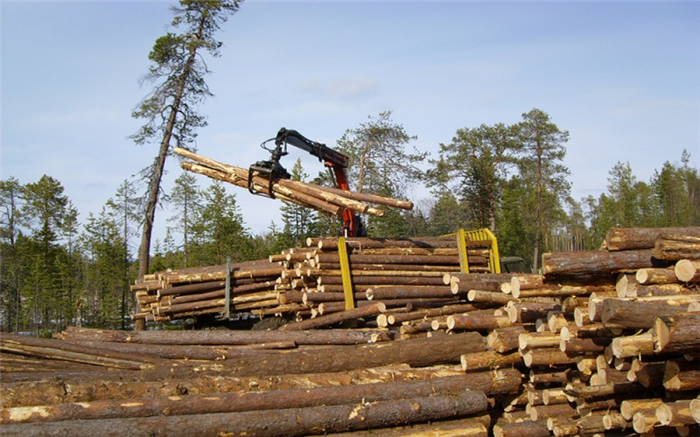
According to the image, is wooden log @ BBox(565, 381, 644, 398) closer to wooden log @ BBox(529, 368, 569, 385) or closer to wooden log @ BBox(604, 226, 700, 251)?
wooden log @ BBox(529, 368, 569, 385)

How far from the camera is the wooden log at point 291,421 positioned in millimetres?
5055

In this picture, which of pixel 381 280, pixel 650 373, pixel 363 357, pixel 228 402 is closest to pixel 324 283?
pixel 381 280

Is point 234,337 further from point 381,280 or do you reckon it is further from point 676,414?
point 676,414

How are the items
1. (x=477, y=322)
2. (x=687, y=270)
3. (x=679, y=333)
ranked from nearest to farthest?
(x=679, y=333) < (x=687, y=270) < (x=477, y=322)

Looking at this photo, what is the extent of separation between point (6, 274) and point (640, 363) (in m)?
31.3

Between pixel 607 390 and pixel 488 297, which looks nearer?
pixel 607 390

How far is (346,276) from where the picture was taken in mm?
10938

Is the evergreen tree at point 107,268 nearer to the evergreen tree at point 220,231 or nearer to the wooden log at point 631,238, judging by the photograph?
the evergreen tree at point 220,231

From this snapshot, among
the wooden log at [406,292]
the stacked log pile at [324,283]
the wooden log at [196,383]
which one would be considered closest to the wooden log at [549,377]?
the wooden log at [196,383]

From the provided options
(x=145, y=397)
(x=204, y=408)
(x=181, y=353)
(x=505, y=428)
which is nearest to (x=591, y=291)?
(x=505, y=428)

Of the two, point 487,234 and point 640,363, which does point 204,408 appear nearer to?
point 640,363

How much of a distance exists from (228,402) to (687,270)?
4989mm

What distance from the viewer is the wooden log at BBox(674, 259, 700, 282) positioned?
6.21 metres

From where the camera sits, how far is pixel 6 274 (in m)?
29.6
